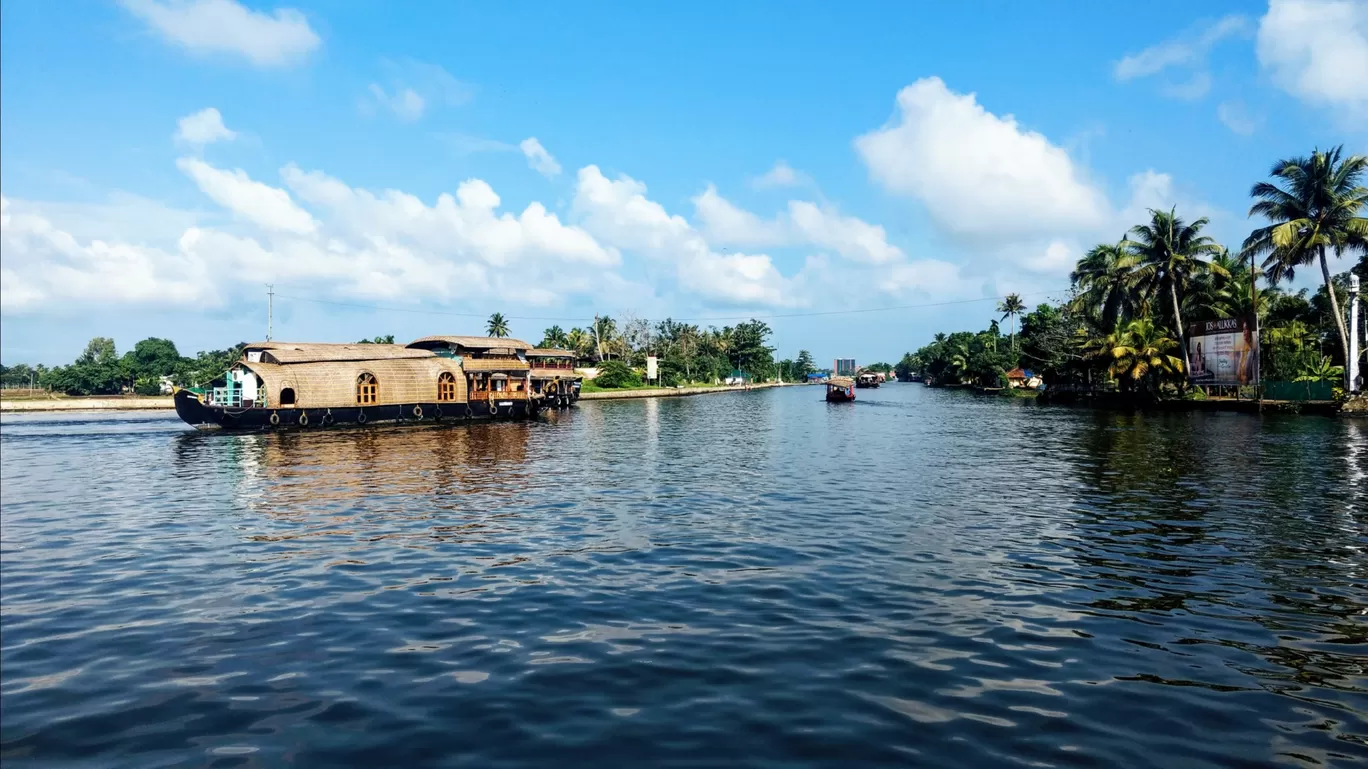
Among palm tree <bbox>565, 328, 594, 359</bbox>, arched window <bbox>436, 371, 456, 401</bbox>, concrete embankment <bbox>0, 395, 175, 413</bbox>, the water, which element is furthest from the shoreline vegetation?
concrete embankment <bbox>0, 395, 175, 413</bbox>

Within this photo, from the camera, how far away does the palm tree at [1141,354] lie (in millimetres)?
51781

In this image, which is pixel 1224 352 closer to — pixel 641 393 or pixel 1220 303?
pixel 1220 303

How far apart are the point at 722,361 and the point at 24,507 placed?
128m

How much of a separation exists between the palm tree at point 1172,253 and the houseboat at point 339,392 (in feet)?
145

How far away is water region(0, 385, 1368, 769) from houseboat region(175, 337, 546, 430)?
22.9 meters

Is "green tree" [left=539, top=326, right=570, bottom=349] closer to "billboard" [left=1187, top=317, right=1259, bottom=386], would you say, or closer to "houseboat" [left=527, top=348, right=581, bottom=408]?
"houseboat" [left=527, top=348, right=581, bottom=408]

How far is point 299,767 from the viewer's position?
5.28 m

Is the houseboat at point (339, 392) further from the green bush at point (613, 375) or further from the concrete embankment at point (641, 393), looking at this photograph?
the green bush at point (613, 375)

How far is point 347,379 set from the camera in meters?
43.0

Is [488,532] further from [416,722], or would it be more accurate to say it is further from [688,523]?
[416,722]

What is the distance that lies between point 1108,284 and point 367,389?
5451 centimetres

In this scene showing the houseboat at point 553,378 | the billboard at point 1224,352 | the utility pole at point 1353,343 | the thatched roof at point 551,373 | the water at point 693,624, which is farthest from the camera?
the thatched roof at point 551,373

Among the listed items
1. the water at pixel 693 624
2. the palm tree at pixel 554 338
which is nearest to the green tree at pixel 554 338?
the palm tree at pixel 554 338

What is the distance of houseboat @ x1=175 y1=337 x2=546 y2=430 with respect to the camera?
134 ft
